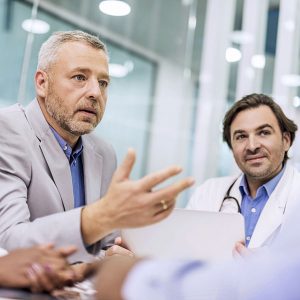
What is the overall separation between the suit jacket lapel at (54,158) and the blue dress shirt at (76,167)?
0.07m

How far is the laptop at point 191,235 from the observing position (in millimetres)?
1220

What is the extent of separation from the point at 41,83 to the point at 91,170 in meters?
0.35

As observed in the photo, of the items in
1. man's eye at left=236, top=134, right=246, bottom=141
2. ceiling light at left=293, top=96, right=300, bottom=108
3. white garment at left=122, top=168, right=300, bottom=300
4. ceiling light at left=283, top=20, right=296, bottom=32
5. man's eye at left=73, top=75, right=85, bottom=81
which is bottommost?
white garment at left=122, top=168, right=300, bottom=300

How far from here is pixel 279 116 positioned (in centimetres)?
218

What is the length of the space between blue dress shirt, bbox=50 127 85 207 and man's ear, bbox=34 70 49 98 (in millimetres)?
138

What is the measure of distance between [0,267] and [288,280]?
0.53m

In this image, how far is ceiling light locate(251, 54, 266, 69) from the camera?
307 centimetres

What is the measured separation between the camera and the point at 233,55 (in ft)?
10.6

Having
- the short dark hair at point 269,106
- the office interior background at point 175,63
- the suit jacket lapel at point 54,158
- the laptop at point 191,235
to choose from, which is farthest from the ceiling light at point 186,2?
the laptop at point 191,235

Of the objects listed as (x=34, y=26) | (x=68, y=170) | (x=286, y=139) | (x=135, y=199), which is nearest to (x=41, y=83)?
(x=68, y=170)

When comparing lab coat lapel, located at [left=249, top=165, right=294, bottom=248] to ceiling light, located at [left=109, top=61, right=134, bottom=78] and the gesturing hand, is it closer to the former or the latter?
the gesturing hand

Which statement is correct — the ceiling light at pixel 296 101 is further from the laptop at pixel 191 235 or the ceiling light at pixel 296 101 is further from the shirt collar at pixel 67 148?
the laptop at pixel 191 235

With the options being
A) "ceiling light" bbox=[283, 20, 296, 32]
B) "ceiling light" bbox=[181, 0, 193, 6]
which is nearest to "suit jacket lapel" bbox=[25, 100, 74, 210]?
"ceiling light" bbox=[283, 20, 296, 32]

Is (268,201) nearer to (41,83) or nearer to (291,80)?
(41,83)
